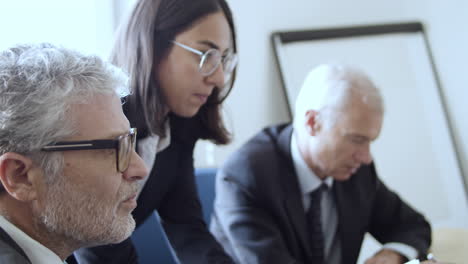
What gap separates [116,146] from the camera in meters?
0.90

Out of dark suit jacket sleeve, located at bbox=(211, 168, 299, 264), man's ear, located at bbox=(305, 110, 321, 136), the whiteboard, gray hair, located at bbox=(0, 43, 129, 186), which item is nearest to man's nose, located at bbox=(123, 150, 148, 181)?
gray hair, located at bbox=(0, 43, 129, 186)

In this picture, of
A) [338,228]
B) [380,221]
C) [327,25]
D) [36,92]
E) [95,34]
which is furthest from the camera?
[327,25]

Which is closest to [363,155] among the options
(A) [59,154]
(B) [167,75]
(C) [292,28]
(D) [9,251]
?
(B) [167,75]

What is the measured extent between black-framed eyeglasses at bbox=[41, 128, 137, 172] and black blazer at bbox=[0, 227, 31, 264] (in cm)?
15

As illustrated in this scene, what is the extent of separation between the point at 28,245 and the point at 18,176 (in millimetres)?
117

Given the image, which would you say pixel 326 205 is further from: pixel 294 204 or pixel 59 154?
pixel 59 154

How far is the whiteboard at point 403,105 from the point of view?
2.99 metres

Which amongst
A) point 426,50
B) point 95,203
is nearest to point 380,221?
point 95,203

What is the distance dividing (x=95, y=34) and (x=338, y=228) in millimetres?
1340

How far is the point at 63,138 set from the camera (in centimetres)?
85

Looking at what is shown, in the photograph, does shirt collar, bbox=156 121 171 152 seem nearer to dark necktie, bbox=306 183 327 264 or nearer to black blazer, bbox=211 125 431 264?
black blazer, bbox=211 125 431 264

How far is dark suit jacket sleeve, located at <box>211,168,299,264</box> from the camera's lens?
1.50 meters

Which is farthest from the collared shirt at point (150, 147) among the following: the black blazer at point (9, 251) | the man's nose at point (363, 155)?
the man's nose at point (363, 155)

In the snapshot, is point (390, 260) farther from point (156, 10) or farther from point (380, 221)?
point (156, 10)
